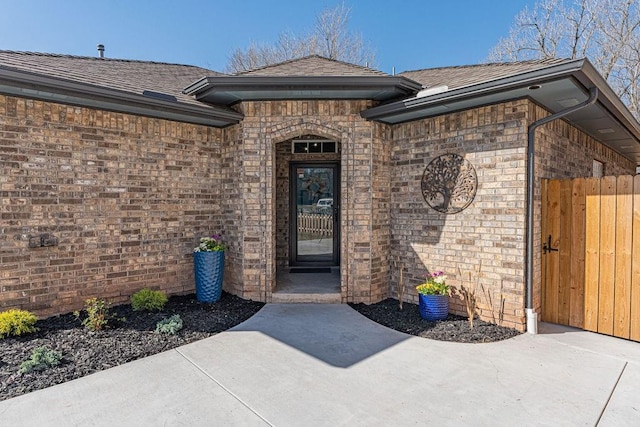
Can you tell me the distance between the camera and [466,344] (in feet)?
13.1

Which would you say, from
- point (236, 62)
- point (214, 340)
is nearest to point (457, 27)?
point (236, 62)

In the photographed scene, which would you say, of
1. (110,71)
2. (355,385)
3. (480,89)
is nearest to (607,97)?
(480,89)

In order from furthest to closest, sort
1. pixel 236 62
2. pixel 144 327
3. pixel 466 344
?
1. pixel 236 62
2. pixel 144 327
3. pixel 466 344

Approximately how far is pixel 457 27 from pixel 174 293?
1271cm

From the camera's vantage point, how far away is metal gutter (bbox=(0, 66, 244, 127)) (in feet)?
12.8

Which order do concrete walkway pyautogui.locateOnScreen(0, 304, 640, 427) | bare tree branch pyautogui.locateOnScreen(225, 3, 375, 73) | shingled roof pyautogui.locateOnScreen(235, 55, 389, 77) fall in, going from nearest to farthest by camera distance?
concrete walkway pyautogui.locateOnScreen(0, 304, 640, 427)
shingled roof pyautogui.locateOnScreen(235, 55, 389, 77)
bare tree branch pyautogui.locateOnScreen(225, 3, 375, 73)

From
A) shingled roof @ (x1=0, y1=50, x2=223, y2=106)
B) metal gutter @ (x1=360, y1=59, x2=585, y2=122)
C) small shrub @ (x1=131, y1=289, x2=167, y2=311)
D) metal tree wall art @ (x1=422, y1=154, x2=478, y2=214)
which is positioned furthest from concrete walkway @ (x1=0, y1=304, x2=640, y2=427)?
shingled roof @ (x1=0, y1=50, x2=223, y2=106)

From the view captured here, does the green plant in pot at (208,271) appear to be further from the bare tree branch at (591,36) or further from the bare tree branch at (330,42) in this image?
the bare tree branch at (591,36)

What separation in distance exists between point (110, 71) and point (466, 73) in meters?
5.80

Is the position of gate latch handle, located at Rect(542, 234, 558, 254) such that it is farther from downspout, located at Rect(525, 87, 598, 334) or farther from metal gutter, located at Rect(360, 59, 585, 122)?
metal gutter, located at Rect(360, 59, 585, 122)

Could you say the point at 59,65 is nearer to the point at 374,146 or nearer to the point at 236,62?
the point at 374,146

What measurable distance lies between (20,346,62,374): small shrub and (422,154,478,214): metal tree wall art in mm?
4893

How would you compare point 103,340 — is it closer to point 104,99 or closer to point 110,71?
point 104,99

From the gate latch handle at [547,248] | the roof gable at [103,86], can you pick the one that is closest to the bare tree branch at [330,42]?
the roof gable at [103,86]
